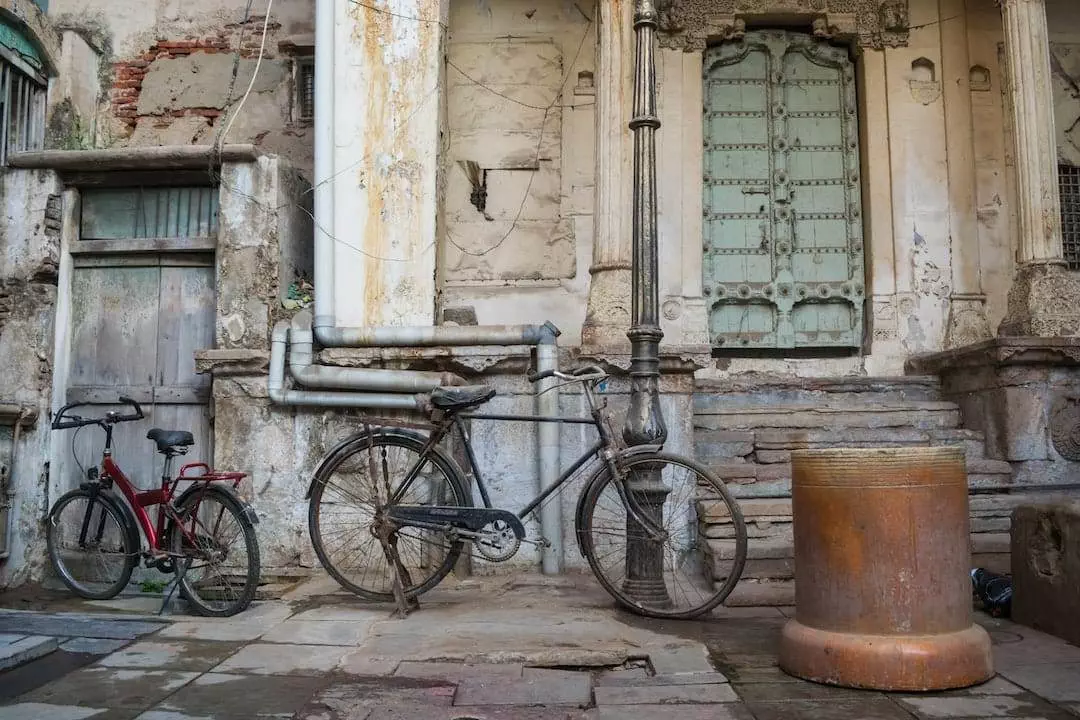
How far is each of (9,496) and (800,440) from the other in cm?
555

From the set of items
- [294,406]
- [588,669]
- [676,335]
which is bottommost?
[588,669]

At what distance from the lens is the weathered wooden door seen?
684 centimetres

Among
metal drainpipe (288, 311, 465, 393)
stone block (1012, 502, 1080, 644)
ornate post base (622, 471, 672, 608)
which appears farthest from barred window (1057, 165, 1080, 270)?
Answer: metal drainpipe (288, 311, 465, 393)

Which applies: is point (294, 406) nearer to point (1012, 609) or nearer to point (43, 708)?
point (43, 708)

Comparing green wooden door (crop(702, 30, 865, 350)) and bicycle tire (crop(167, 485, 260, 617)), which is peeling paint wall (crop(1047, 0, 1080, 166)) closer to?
green wooden door (crop(702, 30, 865, 350))

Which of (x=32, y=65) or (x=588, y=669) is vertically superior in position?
(x=32, y=65)

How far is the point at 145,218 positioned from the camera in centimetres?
707

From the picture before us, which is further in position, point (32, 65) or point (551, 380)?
point (32, 65)

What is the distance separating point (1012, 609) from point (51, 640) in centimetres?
471

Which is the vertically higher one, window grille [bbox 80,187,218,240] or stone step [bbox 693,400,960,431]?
window grille [bbox 80,187,218,240]

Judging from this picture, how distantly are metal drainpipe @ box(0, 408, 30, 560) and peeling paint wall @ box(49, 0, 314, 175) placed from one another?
11.7 ft

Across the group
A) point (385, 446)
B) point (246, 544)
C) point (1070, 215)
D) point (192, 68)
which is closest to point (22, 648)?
point (246, 544)

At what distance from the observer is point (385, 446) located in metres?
5.21

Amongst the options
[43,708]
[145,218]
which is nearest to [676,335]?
[145,218]
